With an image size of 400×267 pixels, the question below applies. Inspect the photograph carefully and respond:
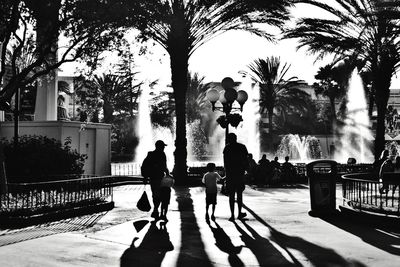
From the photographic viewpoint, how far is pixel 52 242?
8422 mm

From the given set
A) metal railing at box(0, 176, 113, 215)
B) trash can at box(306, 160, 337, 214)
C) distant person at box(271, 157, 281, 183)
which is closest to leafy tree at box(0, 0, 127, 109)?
metal railing at box(0, 176, 113, 215)

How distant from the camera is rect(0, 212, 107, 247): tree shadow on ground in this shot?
8830 millimetres

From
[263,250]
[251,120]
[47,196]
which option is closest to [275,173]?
[47,196]

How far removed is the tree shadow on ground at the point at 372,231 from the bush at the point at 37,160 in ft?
34.8

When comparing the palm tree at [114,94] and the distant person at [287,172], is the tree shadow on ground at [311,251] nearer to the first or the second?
the distant person at [287,172]

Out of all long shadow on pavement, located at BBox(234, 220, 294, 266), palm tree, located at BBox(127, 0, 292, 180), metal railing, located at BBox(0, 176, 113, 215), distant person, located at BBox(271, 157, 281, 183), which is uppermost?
palm tree, located at BBox(127, 0, 292, 180)

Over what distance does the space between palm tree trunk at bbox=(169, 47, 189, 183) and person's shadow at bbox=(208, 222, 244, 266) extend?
513 inches

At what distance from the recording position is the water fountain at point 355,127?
168 ft

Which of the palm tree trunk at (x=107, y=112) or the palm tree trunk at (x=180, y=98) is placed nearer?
the palm tree trunk at (x=180, y=98)

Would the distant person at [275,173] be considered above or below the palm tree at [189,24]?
below

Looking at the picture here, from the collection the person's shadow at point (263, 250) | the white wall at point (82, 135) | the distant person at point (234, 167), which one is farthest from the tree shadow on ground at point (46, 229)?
the white wall at point (82, 135)

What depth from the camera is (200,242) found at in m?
8.55

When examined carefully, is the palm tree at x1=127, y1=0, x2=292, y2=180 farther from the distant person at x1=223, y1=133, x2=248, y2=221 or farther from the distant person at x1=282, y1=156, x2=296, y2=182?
the distant person at x1=223, y1=133, x2=248, y2=221

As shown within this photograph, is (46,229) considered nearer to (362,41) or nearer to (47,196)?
(47,196)
